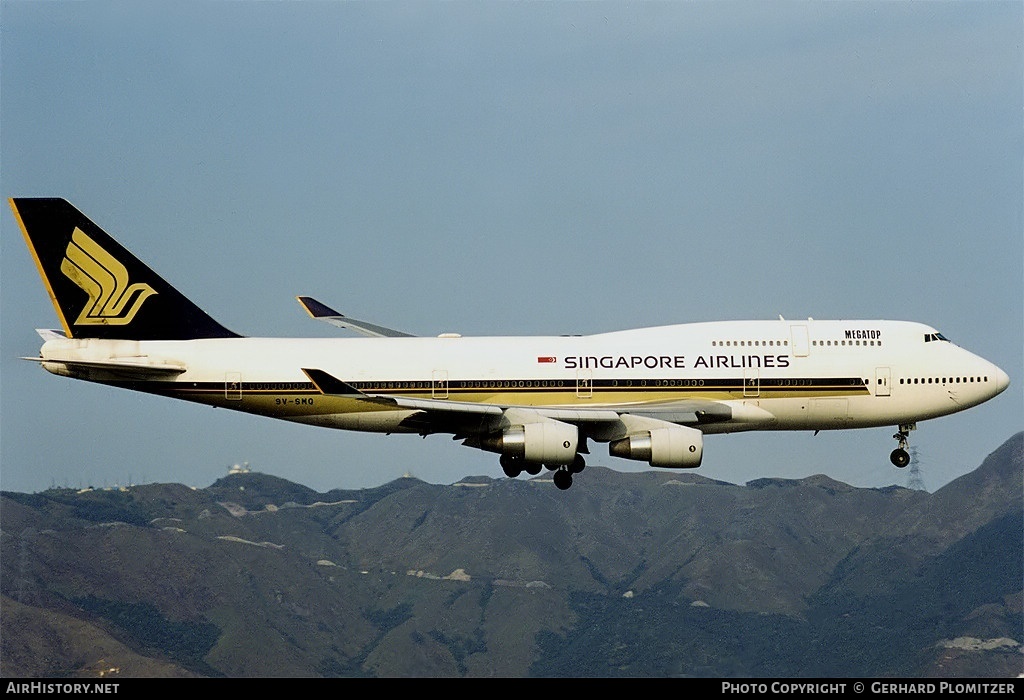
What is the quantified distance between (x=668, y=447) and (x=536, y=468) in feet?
20.3

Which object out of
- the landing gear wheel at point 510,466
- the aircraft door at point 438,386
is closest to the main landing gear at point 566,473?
the landing gear wheel at point 510,466

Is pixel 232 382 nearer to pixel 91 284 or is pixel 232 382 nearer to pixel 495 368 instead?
pixel 91 284

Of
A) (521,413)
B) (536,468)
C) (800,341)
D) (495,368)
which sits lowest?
(536,468)

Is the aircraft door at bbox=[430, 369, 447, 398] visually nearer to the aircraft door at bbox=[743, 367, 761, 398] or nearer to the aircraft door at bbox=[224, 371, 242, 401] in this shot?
the aircraft door at bbox=[224, 371, 242, 401]

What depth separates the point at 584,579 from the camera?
158125mm

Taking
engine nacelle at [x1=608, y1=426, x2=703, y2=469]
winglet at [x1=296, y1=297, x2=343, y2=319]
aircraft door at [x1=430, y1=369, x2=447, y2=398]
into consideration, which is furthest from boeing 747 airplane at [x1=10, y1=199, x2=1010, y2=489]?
winglet at [x1=296, y1=297, x2=343, y2=319]

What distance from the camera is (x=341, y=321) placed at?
73.1m

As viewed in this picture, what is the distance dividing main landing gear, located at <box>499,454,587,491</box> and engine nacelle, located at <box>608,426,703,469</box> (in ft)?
8.97

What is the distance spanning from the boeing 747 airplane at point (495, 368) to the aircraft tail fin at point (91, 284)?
0.23 feet

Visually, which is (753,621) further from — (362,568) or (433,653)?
(362,568)

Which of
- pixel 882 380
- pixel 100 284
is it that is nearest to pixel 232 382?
pixel 100 284

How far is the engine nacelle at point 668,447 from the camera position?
58.0 meters
